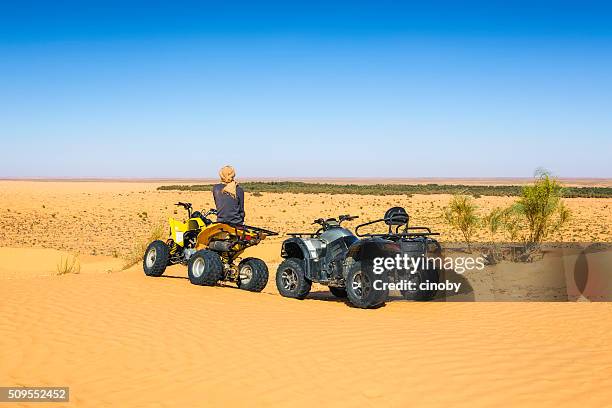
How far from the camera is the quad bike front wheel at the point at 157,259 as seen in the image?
1305cm

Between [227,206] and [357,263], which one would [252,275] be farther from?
[357,263]

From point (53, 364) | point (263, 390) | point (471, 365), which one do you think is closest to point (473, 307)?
point (471, 365)

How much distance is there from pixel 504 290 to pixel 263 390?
855cm

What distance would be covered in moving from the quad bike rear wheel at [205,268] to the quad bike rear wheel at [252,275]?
43 cm

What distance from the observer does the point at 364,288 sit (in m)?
10.3

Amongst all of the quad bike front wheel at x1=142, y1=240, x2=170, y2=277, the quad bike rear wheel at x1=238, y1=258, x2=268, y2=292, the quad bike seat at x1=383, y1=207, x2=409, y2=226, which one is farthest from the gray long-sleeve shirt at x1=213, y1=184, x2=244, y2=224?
the quad bike seat at x1=383, y1=207, x2=409, y2=226

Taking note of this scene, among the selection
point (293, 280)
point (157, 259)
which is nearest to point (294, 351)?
point (293, 280)

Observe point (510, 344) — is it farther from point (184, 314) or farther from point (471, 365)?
point (184, 314)

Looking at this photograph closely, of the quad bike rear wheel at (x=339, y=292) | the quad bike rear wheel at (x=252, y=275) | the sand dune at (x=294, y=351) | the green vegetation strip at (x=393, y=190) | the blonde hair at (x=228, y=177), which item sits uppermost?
the blonde hair at (x=228, y=177)

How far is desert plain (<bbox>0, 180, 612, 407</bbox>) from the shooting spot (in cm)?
587

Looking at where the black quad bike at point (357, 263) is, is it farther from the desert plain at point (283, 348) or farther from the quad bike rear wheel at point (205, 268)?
the quad bike rear wheel at point (205, 268)

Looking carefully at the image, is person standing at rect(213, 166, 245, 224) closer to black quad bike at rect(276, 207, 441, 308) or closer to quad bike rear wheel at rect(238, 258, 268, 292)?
quad bike rear wheel at rect(238, 258, 268, 292)

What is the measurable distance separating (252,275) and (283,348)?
4.55 meters

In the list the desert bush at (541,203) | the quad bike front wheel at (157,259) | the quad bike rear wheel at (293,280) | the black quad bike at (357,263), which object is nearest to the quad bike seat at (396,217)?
the black quad bike at (357,263)
